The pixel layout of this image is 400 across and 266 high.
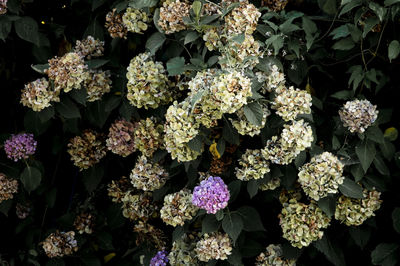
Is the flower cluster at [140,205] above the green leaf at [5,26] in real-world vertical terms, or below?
below

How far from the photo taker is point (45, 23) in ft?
9.66

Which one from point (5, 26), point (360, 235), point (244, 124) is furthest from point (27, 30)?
point (360, 235)

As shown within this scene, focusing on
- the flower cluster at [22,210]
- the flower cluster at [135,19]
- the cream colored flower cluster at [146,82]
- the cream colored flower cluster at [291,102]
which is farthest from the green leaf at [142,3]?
the flower cluster at [22,210]

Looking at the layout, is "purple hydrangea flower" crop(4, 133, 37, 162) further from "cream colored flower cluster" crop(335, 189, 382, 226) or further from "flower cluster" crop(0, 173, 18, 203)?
"cream colored flower cluster" crop(335, 189, 382, 226)

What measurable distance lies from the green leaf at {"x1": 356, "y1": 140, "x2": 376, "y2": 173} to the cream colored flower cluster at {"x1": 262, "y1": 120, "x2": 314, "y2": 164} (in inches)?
11.1

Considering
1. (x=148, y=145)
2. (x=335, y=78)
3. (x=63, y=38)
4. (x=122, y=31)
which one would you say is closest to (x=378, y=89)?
(x=335, y=78)

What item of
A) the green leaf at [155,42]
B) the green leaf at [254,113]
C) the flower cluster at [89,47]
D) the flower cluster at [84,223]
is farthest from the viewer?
the flower cluster at [84,223]

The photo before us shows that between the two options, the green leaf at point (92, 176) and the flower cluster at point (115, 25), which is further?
the green leaf at point (92, 176)

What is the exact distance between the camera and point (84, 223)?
3.08m

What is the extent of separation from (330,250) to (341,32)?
1.05 metres

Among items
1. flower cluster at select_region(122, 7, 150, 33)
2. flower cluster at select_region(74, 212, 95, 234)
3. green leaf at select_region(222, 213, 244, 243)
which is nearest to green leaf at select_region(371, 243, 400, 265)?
green leaf at select_region(222, 213, 244, 243)

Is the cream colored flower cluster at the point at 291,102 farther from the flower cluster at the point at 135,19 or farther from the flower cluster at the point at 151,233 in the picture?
the flower cluster at the point at 151,233

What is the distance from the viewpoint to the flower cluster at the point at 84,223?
3.06 metres

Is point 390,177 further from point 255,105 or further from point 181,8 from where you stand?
point 181,8
